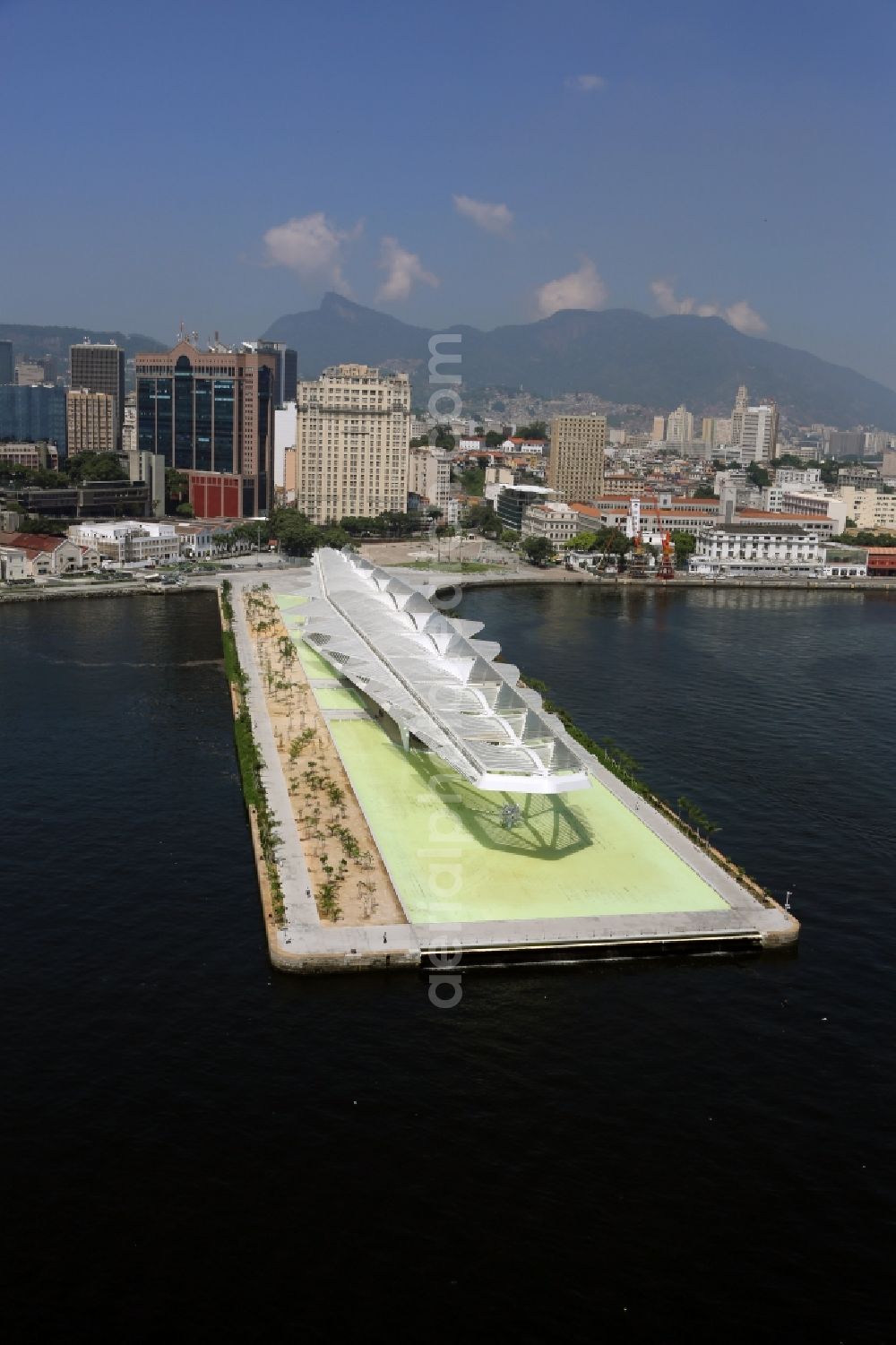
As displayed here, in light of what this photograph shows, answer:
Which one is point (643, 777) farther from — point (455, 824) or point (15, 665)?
point (15, 665)

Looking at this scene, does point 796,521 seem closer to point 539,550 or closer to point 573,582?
point 539,550

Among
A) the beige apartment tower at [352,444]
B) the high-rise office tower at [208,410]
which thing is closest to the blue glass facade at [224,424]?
the high-rise office tower at [208,410]

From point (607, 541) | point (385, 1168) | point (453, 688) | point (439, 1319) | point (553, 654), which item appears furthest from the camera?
point (607, 541)

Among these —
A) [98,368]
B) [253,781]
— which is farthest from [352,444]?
[98,368]

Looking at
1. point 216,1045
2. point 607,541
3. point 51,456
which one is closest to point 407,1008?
point 216,1045

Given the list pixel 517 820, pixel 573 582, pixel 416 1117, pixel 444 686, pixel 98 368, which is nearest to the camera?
pixel 416 1117

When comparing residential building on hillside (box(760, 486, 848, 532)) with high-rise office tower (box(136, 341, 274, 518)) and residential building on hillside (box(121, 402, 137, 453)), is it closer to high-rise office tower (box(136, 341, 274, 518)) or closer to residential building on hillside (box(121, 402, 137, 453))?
high-rise office tower (box(136, 341, 274, 518))
